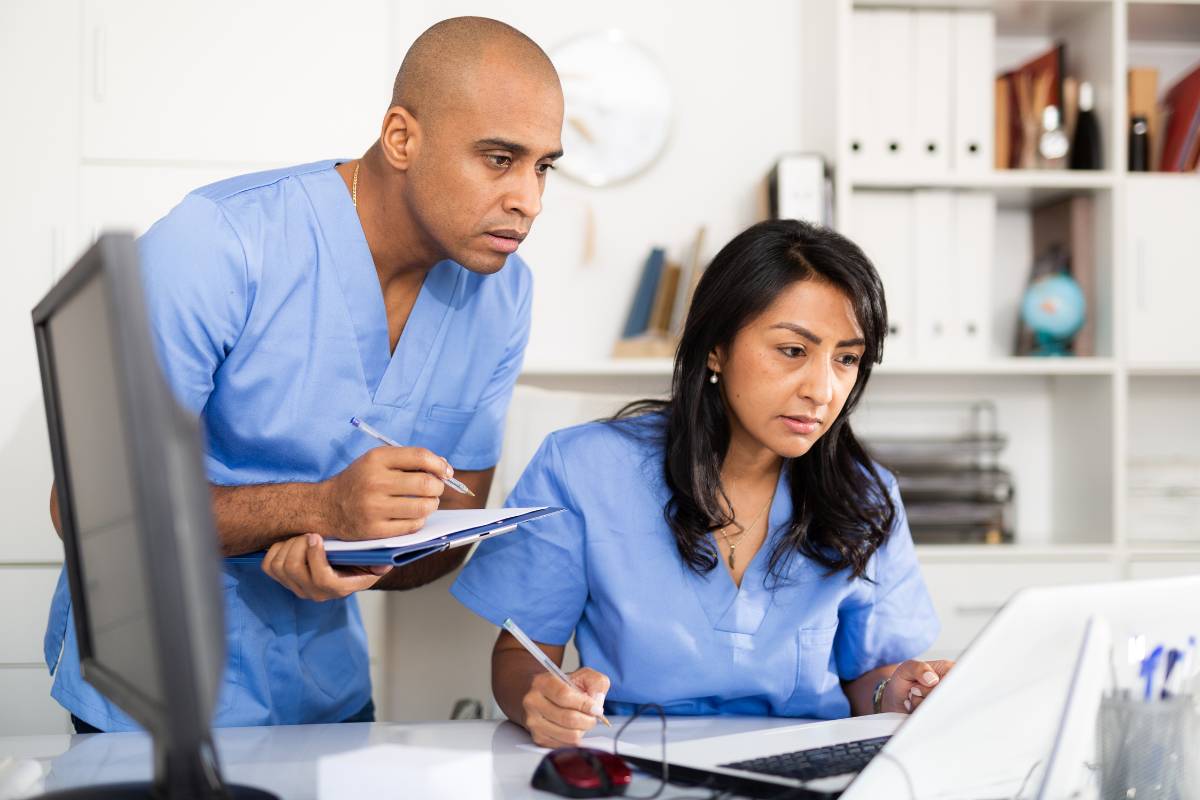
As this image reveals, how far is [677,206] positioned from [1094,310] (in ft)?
3.18

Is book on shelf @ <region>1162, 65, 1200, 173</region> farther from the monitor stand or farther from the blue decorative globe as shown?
the monitor stand

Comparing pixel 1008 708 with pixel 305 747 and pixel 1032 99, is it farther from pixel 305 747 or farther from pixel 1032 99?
pixel 1032 99

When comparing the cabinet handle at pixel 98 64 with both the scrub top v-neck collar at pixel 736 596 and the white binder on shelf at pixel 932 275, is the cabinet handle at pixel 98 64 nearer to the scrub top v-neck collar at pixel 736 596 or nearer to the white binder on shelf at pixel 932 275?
the scrub top v-neck collar at pixel 736 596

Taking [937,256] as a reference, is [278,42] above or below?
above

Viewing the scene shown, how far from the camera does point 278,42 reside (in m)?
2.13

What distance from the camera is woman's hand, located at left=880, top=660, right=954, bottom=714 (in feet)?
3.95

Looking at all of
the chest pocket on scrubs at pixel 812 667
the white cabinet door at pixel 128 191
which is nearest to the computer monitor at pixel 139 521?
the chest pocket on scrubs at pixel 812 667

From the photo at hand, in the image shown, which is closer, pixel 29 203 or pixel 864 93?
pixel 29 203

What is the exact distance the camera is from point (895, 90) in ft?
7.65

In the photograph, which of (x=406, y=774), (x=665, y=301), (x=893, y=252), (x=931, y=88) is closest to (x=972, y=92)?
(x=931, y=88)

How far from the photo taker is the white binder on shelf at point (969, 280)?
236 cm

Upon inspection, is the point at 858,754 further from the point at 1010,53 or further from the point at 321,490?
the point at 1010,53

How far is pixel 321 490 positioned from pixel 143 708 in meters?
0.51

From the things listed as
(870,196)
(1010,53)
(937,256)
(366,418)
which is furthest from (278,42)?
(1010,53)
